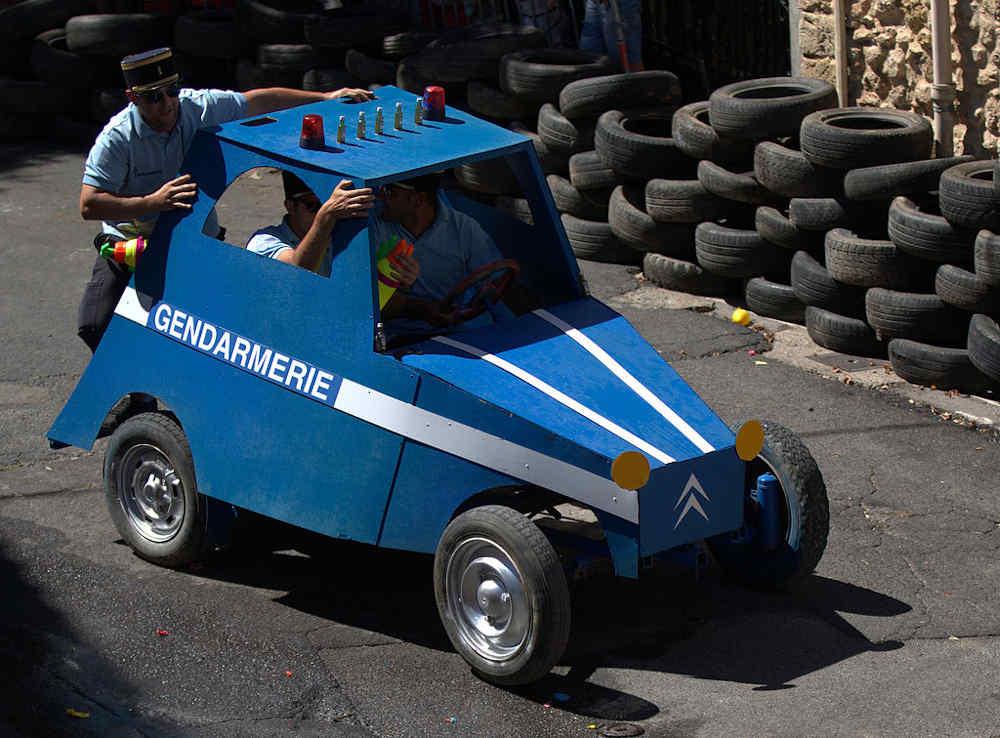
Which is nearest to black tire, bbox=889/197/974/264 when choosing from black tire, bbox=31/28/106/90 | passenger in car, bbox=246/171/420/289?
passenger in car, bbox=246/171/420/289

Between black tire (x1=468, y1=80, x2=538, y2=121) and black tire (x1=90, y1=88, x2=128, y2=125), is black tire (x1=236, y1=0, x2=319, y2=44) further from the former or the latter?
black tire (x1=468, y1=80, x2=538, y2=121)

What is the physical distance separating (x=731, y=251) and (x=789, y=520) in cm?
403

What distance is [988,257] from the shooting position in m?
7.50

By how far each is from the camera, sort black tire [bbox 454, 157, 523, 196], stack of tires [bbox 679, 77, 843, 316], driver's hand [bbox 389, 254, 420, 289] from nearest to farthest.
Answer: driver's hand [bbox 389, 254, 420, 289] → stack of tires [bbox 679, 77, 843, 316] → black tire [bbox 454, 157, 523, 196]

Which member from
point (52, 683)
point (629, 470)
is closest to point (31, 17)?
point (52, 683)

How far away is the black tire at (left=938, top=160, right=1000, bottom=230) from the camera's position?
7.57 metres

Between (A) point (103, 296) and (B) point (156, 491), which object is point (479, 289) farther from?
(A) point (103, 296)

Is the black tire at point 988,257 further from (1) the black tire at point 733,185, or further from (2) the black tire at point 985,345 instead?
(1) the black tire at point 733,185

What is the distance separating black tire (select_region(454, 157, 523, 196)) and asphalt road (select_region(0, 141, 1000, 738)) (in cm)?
411

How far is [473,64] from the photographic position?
11453mm

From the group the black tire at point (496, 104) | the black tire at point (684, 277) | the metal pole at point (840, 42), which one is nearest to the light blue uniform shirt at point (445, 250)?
the black tire at point (684, 277)

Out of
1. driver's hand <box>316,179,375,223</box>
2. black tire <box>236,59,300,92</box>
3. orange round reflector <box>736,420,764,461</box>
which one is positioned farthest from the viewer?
black tire <box>236,59,300,92</box>

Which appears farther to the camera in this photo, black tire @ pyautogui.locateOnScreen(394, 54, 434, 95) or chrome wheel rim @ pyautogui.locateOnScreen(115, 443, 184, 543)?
black tire @ pyautogui.locateOnScreen(394, 54, 434, 95)

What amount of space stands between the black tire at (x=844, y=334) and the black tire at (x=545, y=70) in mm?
2935
